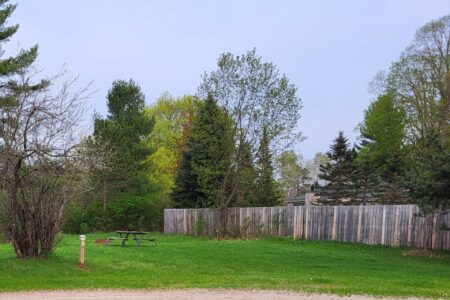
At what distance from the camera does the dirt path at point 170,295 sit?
10.9 metres

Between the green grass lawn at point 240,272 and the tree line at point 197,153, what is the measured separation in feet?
5.85

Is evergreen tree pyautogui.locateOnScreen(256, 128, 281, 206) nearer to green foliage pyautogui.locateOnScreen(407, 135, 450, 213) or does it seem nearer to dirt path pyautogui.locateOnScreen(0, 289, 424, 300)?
green foliage pyautogui.locateOnScreen(407, 135, 450, 213)

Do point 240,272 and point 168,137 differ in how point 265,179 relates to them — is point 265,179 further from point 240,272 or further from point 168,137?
point 240,272

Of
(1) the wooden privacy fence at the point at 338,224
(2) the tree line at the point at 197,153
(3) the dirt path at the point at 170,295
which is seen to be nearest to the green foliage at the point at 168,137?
(2) the tree line at the point at 197,153

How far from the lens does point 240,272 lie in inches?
611

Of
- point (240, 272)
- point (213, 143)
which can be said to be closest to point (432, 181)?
point (240, 272)

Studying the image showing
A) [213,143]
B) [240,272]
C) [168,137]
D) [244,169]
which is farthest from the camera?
[168,137]

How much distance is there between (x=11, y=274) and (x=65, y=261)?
2190 millimetres

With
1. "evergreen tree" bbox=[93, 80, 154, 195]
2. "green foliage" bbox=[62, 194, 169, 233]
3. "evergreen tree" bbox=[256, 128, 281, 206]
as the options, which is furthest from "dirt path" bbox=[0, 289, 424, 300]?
"green foliage" bbox=[62, 194, 169, 233]

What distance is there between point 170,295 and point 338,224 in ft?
61.0

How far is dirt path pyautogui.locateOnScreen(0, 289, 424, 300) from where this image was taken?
10867mm

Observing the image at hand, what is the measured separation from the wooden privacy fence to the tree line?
4.70ft

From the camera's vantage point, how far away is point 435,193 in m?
19.7

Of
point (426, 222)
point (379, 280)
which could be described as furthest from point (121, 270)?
point (426, 222)
